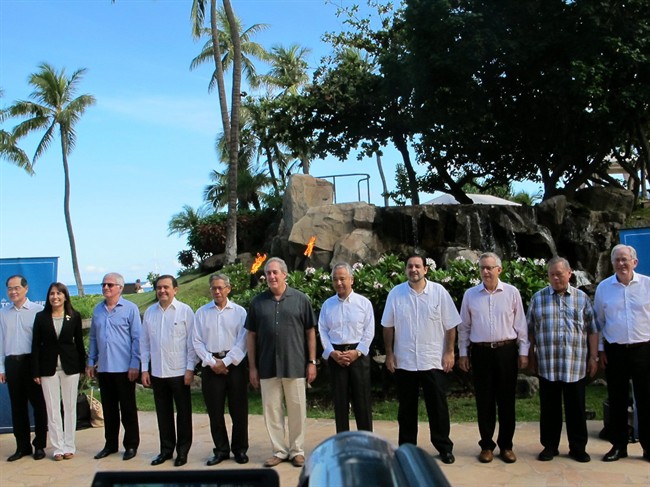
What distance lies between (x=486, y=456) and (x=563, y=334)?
4.13 ft

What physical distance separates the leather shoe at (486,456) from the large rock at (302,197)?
13.0 meters

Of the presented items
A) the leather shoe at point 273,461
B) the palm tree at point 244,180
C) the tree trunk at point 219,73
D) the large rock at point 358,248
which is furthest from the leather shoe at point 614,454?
the palm tree at point 244,180

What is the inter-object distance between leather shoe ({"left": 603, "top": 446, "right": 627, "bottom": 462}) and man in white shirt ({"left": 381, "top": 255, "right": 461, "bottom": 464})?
1.31m

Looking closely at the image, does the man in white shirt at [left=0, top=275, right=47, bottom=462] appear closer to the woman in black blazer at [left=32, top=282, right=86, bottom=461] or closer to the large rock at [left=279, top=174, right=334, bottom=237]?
the woman in black blazer at [left=32, top=282, right=86, bottom=461]

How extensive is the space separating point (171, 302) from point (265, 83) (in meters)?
33.7

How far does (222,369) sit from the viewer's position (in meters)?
6.06

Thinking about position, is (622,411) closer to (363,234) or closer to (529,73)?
(363,234)

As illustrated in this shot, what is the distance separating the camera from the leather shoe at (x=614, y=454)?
564 cm

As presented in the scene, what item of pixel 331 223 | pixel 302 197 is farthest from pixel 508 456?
pixel 302 197

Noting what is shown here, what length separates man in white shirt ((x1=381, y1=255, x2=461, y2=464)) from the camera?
5.79 meters

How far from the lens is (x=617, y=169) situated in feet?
109

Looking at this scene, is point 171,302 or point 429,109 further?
point 429,109

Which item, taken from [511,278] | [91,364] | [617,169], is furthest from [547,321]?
[617,169]

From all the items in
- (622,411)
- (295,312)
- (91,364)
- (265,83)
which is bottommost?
(622,411)
